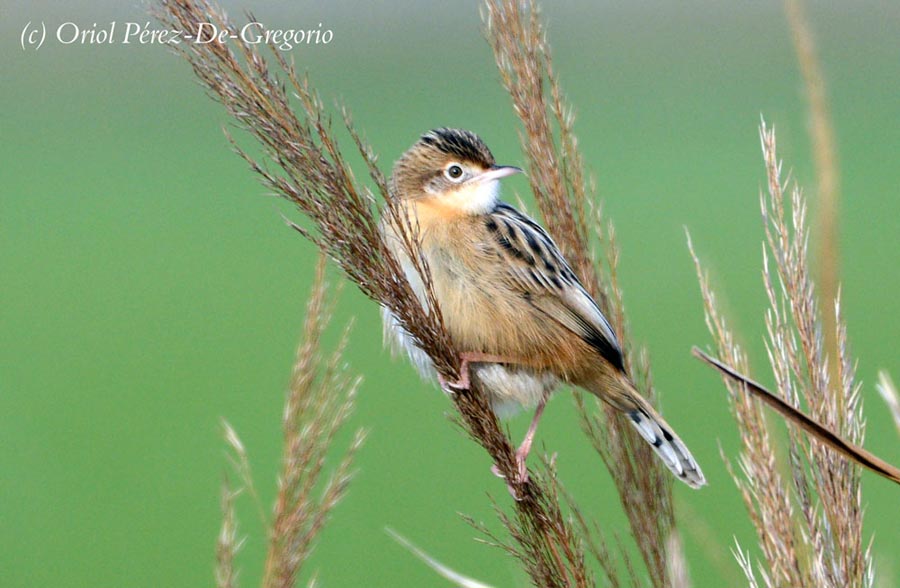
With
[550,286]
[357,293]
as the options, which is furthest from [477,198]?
[357,293]

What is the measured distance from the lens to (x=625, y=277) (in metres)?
18.4

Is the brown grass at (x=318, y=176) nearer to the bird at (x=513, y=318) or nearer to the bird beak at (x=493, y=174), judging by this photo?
the bird at (x=513, y=318)

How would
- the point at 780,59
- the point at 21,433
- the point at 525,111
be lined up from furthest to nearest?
1. the point at 780,59
2. the point at 21,433
3. the point at 525,111

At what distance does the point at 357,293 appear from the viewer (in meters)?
15.1

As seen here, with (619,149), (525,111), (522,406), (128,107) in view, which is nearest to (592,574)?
(525,111)

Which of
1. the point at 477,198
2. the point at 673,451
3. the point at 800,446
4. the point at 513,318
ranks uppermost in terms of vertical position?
the point at 477,198

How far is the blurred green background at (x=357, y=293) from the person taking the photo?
1021cm

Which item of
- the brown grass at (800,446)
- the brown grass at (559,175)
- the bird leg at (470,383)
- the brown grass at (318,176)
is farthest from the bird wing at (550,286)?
the brown grass at (800,446)

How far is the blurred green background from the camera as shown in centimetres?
1021

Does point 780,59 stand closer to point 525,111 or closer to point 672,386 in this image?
point 672,386

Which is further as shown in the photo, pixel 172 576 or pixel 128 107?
pixel 128 107

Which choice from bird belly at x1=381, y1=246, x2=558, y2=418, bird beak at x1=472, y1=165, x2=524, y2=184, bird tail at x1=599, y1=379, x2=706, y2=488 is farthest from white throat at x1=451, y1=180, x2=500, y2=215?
bird tail at x1=599, y1=379, x2=706, y2=488

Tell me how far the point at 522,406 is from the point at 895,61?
97.7 feet

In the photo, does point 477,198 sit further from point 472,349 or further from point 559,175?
point 559,175
